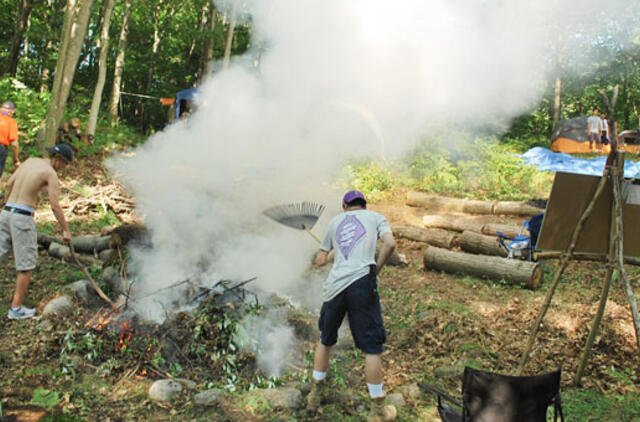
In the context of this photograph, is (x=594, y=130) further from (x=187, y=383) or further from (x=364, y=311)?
(x=187, y=383)

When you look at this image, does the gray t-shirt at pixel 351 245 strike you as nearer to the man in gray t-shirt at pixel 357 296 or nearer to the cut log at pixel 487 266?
the man in gray t-shirt at pixel 357 296

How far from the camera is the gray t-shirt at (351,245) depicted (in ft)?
10.9

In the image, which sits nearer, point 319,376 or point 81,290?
point 319,376

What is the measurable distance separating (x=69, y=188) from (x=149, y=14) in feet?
56.6

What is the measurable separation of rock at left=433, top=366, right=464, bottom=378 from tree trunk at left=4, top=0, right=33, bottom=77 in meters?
18.7

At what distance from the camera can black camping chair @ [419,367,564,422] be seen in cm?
230

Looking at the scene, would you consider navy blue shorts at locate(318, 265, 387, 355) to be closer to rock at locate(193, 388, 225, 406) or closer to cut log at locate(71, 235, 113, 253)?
rock at locate(193, 388, 225, 406)

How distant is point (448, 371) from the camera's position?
3988 millimetres

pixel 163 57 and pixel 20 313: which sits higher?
pixel 163 57

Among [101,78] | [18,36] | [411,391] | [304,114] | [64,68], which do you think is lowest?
[411,391]

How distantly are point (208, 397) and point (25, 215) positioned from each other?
8.50ft

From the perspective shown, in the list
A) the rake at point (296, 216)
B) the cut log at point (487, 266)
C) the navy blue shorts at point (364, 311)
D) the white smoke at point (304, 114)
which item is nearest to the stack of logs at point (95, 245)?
the white smoke at point (304, 114)

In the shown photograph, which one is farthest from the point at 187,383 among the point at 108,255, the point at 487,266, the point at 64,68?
the point at 64,68

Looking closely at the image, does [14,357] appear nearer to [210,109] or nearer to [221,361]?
[221,361]
